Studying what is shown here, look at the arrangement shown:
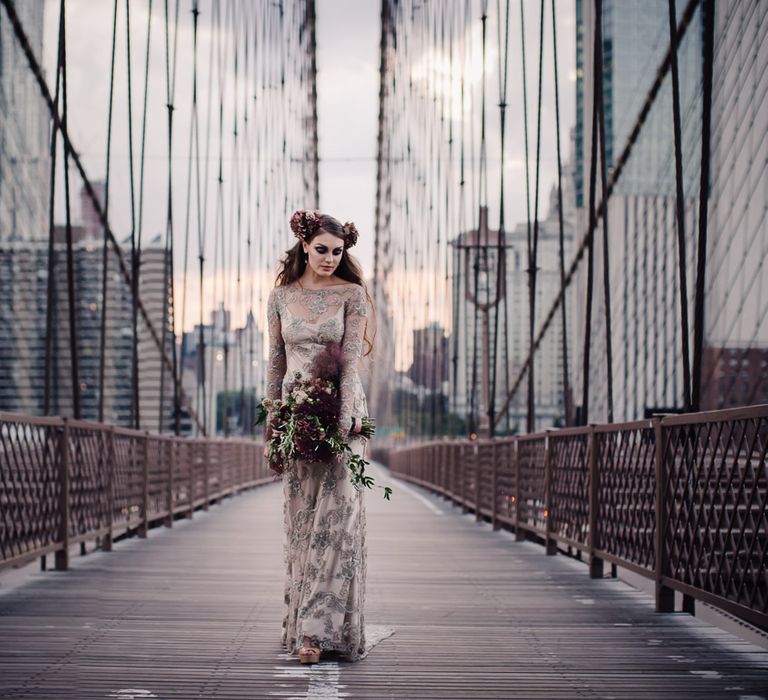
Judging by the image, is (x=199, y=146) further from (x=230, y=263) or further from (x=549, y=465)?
(x=549, y=465)

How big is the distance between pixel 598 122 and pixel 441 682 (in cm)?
540

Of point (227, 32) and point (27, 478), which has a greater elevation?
point (227, 32)

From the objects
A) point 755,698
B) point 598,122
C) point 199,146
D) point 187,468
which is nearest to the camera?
point 755,698

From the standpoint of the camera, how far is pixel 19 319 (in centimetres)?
4372

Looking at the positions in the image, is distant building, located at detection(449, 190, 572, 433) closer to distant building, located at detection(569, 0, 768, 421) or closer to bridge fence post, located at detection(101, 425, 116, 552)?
distant building, located at detection(569, 0, 768, 421)

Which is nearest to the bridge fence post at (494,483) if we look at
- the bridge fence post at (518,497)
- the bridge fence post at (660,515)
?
the bridge fence post at (518,497)

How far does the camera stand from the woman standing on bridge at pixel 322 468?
10.9ft

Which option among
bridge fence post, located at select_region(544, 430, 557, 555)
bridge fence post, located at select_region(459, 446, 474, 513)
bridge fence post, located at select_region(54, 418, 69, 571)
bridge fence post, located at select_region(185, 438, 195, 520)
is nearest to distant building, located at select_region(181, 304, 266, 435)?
bridge fence post, located at select_region(459, 446, 474, 513)

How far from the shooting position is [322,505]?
3.37m

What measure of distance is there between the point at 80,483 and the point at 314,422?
285 cm

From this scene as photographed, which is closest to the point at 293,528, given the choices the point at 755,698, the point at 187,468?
the point at 755,698

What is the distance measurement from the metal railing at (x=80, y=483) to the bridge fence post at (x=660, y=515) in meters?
1.54

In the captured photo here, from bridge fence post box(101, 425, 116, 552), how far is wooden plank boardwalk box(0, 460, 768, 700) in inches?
8.3

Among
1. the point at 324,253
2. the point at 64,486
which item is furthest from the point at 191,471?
the point at 324,253
